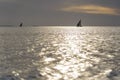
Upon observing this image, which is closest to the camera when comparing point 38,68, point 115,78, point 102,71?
point 115,78

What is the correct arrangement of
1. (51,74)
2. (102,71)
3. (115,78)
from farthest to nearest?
(102,71)
(51,74)
(115,78)

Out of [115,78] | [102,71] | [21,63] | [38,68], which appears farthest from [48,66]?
[115,78]

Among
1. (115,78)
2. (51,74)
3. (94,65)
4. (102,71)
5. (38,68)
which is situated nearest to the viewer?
(115,78)

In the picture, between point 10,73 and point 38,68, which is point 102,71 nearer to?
point 38,68

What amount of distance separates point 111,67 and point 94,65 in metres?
2.21

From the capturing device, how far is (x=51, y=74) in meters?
27.8

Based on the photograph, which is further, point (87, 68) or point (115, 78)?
point (87, 68)

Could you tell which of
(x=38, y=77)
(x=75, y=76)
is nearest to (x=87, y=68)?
(x=75, y=76)

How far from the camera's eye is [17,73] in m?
28.5

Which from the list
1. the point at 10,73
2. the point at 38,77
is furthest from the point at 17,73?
the point at 38,77

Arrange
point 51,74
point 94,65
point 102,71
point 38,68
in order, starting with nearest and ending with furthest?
point 51,74, point 102,71, point 38,68, point 94,65

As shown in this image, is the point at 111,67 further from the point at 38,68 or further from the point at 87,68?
the point at 38,68

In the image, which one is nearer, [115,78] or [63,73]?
[115,78]

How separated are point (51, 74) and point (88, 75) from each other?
3253 mm
